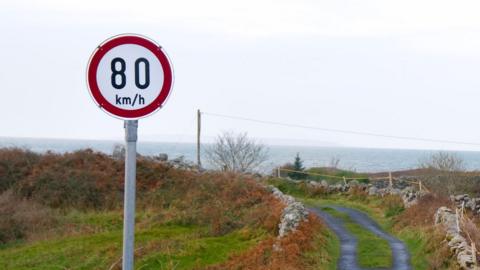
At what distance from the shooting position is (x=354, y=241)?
65.5 feet

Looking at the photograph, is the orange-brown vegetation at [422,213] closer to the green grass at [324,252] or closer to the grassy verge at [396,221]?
the grassy verge at [396,221]

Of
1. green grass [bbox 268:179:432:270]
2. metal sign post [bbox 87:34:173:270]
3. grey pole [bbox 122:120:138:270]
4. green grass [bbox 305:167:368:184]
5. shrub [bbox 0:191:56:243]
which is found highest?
metal sign post [bbox 87:34:173:270]

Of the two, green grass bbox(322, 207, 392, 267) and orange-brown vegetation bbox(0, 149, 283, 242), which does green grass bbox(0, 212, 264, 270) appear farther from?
green grass bbox(322, 207, 392, 267)

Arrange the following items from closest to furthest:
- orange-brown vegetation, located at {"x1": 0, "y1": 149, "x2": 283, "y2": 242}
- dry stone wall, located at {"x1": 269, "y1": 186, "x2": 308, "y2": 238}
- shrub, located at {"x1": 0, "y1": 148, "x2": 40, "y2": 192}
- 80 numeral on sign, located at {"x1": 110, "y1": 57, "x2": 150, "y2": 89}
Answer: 1. 80 numeral on sign, located at {"x1": 110, "y1": 57, "x2": 150, "y2": 89}
2. dry stone wall, located at {"x1": 269, "y1": 186, "x2": 308, "y2": 238}
3. orange-brown vegetation, located at {"x1": 0, "y1": 149, "x2": 283, "y2": 242}
4. shrub, located at {"x1": 0, "y1": 148, "x2": 40, "y2": 192}

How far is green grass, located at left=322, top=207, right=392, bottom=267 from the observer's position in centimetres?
1641

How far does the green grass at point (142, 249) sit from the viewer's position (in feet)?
57.0

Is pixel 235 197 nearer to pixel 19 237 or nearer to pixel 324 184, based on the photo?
pixel 19 237

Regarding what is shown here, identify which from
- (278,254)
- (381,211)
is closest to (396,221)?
(381,211)

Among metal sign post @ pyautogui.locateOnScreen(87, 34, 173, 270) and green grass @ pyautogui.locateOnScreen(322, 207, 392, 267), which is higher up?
metal sign post @ pyautogui.locateOnScreen(87, 34, 173, 270)

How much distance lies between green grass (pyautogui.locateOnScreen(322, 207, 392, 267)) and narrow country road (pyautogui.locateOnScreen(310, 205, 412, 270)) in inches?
5.4

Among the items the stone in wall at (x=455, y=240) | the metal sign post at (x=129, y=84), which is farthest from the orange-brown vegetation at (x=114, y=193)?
the metal sign post at (x=129, y=84)

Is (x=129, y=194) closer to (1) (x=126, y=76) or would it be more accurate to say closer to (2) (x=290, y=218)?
(1) (x=126, y=76)

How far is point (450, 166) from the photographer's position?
46.6 metres

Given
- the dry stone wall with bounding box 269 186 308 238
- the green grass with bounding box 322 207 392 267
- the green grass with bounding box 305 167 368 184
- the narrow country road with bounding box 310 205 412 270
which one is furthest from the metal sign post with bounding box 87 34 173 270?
the green grass with bounding box 305 167 368 184
